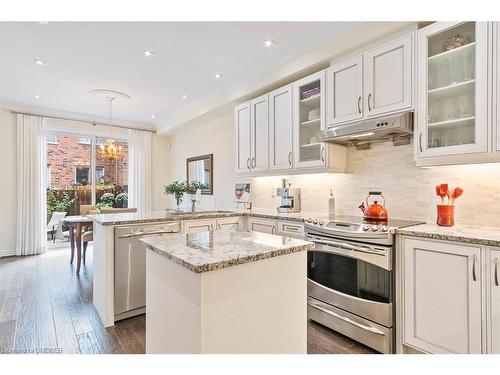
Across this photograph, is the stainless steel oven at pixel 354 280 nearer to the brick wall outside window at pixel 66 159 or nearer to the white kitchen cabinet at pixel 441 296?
the white kitchen cabinet at pixel 441 296

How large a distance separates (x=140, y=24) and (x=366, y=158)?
256cm

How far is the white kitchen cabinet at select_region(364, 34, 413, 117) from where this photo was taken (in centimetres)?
226

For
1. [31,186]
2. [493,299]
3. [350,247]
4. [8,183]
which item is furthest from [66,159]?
[493,299]

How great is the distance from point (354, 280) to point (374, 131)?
1.25m

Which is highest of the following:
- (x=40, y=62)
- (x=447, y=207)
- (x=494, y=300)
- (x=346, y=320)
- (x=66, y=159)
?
(x=40, y=62)

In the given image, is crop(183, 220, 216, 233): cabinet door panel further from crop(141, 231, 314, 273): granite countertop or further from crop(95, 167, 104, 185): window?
crop(95, 167, 104, 185): window

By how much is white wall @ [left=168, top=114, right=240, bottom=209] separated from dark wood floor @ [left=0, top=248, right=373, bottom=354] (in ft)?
7.65

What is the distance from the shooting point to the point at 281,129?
341cm

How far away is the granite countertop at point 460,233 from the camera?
1659 millimetres

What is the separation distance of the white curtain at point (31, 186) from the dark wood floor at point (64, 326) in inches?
58.6

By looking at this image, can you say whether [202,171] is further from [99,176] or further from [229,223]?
[99,176]

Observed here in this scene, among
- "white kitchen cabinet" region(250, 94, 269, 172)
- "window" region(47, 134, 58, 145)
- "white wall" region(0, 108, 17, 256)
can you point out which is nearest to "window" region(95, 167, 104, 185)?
"window" region(47, 134, 58, 145)
